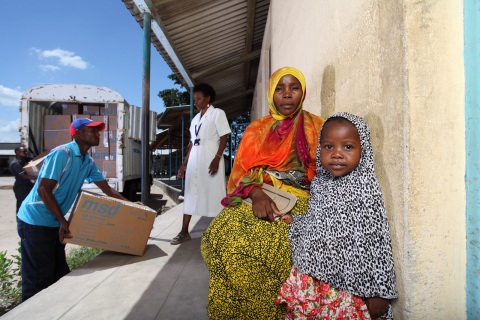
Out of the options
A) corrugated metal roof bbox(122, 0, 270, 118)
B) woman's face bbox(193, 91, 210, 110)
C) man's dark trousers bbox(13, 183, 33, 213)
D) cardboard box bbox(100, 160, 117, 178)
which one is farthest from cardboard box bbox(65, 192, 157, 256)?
cardboard box bbox(100, 160, 117, 178)

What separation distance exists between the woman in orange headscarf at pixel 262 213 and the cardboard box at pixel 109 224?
4.43 feet

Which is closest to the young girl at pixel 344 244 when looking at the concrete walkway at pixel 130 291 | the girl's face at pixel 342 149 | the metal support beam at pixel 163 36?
the girl's face at pixel 342 149

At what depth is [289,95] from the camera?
61.0 inches

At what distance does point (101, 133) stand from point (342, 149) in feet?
19.2

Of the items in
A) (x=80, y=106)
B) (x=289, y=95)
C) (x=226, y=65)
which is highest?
(x=226, y=65)

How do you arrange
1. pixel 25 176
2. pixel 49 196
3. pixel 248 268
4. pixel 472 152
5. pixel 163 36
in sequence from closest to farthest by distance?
pixel 472 152
pixel 248 268
pixel 49 196
pixel 25 176
pixel 163 36

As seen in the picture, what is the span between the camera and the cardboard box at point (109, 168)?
589cm

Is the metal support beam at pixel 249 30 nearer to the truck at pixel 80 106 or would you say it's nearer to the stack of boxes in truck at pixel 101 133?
the truck at pixel 80 106

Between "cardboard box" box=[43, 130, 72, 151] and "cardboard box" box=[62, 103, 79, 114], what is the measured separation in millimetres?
435

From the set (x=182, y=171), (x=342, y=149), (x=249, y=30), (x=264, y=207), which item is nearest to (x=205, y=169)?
(x=182, y=171)

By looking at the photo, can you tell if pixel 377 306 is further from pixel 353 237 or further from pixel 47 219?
pixel 47 219

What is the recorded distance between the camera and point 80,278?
A: 2123 millimetres

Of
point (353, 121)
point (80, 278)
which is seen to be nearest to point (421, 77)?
point (353, 121)

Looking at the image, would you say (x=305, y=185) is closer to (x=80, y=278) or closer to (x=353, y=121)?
(x=353, y=121)
